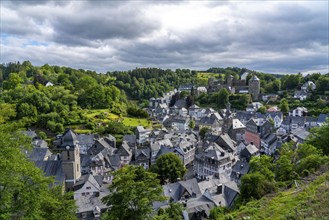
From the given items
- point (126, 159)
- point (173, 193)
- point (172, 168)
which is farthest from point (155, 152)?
point (173, 193)

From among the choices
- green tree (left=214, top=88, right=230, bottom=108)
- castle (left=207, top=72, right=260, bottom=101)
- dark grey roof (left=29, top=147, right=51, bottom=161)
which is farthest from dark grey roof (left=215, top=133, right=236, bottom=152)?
castle (left=207, top=72, right=260, bottom=101)

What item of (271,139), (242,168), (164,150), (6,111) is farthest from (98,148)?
(271,139)

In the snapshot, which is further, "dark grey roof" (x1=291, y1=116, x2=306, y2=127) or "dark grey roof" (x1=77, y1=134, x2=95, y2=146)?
"dark grey roof" (x1=291, y1=116, x2=306, y2=127)

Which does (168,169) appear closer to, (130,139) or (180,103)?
(130,139)

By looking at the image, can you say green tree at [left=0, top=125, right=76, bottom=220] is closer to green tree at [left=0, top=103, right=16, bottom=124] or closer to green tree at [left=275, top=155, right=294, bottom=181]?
green tree at [left=275, top=155, right=294, bottom=181]

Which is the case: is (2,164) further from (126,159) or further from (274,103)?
(274,103)

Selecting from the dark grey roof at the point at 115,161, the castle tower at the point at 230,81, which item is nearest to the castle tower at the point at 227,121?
the dark grey roof at the point at 115,161

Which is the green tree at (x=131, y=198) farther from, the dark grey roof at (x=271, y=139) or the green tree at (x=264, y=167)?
the dark grey roof at (x=271, y=139)
